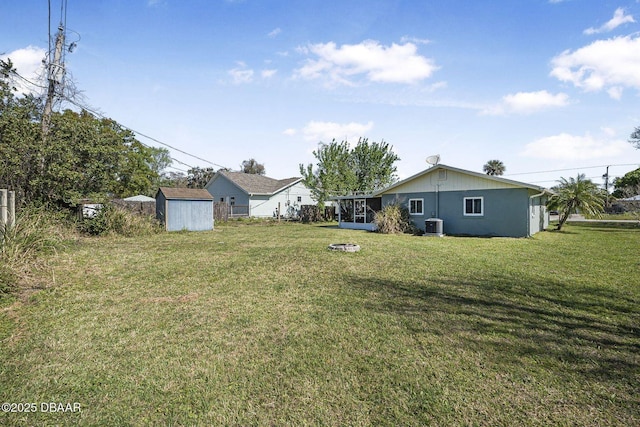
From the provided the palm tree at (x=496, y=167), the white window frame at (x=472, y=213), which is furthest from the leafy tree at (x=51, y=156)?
the palm tree at (x=496, y=167)

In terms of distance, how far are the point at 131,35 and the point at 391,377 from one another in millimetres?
13630

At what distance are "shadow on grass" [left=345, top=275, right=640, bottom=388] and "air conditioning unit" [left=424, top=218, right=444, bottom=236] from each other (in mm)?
9089

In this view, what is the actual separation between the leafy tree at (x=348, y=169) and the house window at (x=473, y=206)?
11.0 meters

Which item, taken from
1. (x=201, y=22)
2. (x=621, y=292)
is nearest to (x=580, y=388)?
(x=621, y=292)

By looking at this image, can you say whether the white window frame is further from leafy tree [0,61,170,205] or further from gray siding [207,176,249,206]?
gray siding [207,176,249,206]

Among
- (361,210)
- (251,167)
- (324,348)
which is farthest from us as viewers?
(251,167)

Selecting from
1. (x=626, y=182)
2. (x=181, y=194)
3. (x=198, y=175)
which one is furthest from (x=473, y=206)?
(x=626, y=182)

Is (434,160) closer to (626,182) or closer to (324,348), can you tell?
(324,348)

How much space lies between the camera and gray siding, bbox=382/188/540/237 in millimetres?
13906

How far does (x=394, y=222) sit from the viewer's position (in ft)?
52.0

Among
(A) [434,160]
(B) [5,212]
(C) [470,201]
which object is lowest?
(B) [5,212]

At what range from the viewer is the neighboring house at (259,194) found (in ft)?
93.3

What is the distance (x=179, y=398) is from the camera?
7.94 ft

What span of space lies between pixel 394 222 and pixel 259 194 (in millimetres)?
15918
